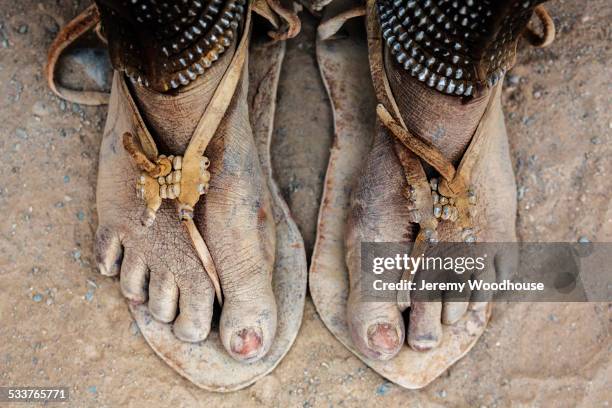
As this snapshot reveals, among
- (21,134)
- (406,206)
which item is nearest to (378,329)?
(406,206)

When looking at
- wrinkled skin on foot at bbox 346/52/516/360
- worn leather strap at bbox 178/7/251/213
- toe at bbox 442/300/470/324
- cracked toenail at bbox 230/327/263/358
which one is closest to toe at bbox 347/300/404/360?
wrinkled skin on foot at bbox 346/52/516/360

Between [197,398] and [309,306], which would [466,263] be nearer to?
[309,306]

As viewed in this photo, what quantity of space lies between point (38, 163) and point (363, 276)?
2.67ft

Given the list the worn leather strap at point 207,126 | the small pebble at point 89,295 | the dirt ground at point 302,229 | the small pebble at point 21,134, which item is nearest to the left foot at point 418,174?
the dirt ground at point 302,229

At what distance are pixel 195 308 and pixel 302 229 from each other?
0.34 m

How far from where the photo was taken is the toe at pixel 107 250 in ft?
4.43

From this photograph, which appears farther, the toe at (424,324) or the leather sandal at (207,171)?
the toe at (424,324)

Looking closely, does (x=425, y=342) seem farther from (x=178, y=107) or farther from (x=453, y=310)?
(x=178, y=107)

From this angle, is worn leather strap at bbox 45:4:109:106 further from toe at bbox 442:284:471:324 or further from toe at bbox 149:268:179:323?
toe at bbox 442:284:471:324

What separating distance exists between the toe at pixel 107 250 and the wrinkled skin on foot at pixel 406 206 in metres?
0.52

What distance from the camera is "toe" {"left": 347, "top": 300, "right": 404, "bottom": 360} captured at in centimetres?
132

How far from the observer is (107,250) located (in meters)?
1.35

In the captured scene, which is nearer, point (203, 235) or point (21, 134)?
point (203, 235)

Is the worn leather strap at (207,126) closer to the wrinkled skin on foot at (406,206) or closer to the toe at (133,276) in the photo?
the toe at (133,276)
